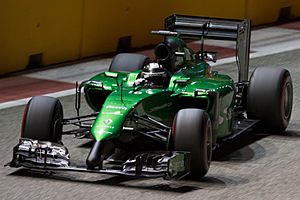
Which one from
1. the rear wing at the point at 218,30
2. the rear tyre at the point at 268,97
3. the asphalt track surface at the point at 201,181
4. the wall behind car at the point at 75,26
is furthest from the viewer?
the wall behind car at the point at 75,26

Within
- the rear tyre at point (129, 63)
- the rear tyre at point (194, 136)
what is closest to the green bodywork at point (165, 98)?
the rear tyre at point (194, 136)

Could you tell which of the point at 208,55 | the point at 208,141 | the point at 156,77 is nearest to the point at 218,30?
the point at 208,55

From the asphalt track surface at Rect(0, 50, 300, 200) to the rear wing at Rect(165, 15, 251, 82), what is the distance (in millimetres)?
1070

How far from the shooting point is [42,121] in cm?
949

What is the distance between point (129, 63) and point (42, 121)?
244 cm

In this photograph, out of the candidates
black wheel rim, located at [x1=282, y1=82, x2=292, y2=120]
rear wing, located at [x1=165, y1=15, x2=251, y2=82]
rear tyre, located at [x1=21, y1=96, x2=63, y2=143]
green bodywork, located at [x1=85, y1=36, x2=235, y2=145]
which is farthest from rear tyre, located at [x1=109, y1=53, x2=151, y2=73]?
rear tyre, located at [x1=21, y1=96, x2=63, y2=143]

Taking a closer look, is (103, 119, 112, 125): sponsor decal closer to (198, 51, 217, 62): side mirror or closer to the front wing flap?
the front wing flap

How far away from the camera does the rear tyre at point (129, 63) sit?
11.7 m

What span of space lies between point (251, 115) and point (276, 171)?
1378mm

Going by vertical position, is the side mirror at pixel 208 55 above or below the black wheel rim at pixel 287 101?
above

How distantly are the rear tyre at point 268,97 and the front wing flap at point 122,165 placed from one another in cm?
205

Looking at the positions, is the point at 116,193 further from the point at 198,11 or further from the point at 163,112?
the point at 198,11

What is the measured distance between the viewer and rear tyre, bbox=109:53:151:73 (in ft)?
38.4

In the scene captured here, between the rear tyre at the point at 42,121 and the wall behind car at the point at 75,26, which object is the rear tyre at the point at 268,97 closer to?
the rear tyre at the point at 42,121
